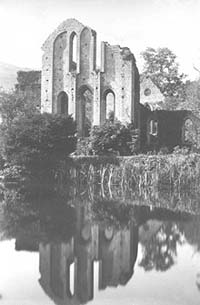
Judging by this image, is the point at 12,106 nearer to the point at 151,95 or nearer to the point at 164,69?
the point at 151,95

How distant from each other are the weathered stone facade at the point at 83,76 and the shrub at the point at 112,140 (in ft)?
9.21

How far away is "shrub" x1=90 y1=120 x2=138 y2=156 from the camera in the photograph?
30.4 meters

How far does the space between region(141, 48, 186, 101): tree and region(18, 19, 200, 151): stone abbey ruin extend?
16.5 metres

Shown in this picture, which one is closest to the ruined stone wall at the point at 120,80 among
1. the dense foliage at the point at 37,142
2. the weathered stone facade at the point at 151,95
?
Answer: the dense foliage at the point at 37,142

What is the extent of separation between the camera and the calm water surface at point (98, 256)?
809 centimetres

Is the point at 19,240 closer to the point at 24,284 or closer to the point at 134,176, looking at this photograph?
the point at 24,284

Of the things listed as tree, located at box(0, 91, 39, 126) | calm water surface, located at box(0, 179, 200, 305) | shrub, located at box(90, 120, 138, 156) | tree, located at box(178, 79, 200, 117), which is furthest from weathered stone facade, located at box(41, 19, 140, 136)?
calm water surface, located at box(0, 179, 200, 305)

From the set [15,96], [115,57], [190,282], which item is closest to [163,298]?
[190,282]

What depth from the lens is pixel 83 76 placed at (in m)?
35.7

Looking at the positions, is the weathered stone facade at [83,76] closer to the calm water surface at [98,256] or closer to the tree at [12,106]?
the tree at [12,106]

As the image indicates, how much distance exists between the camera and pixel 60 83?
3625cm

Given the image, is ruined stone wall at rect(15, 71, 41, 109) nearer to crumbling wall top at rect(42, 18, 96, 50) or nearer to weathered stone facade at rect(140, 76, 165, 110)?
crumbling wall top at rect(42, 18, 96, 50)

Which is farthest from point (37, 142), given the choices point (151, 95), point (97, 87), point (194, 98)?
point (151, 95)

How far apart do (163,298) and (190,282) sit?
107 centimetres
